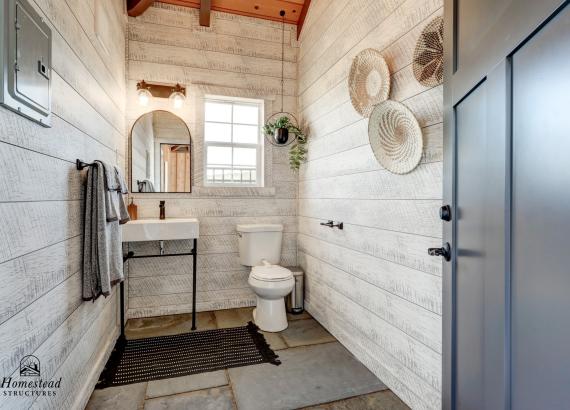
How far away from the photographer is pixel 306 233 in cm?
317

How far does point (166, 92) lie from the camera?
2973 millimetres

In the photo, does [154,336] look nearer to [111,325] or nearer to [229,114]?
[111,325]

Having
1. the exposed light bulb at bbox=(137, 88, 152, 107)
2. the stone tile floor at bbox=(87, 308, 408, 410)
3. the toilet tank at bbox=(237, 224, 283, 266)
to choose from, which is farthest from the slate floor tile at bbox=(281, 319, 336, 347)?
the exposed light bulb at bbox=(137, 88, 152, 107)

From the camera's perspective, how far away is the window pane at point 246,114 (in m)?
3.31

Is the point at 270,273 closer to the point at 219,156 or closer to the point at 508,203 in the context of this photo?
the point at 219,156

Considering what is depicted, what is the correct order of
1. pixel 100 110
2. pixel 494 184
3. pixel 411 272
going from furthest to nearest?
pixel 100 110 → pixel 411 272 → pixel 494 184

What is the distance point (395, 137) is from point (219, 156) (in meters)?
2.00

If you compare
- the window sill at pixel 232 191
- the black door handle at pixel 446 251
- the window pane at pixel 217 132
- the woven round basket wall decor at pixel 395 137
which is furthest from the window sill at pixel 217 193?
the black door handle at pixel 446 251

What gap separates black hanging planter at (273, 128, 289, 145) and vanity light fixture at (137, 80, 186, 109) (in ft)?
3.07

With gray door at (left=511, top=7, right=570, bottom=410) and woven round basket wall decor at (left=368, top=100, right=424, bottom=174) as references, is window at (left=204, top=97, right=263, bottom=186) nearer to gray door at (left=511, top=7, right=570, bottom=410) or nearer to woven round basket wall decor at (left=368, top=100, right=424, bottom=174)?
woven round basket wall decor at (left=368, top=100, right=424, bottom=174)

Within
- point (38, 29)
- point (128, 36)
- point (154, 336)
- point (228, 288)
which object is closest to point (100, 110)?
point (38, 29)

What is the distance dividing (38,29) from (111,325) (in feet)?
6.48

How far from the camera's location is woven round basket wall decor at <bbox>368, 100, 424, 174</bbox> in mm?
1576

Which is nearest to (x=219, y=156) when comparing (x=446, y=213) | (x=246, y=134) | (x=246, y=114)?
(x=246, y=134)
